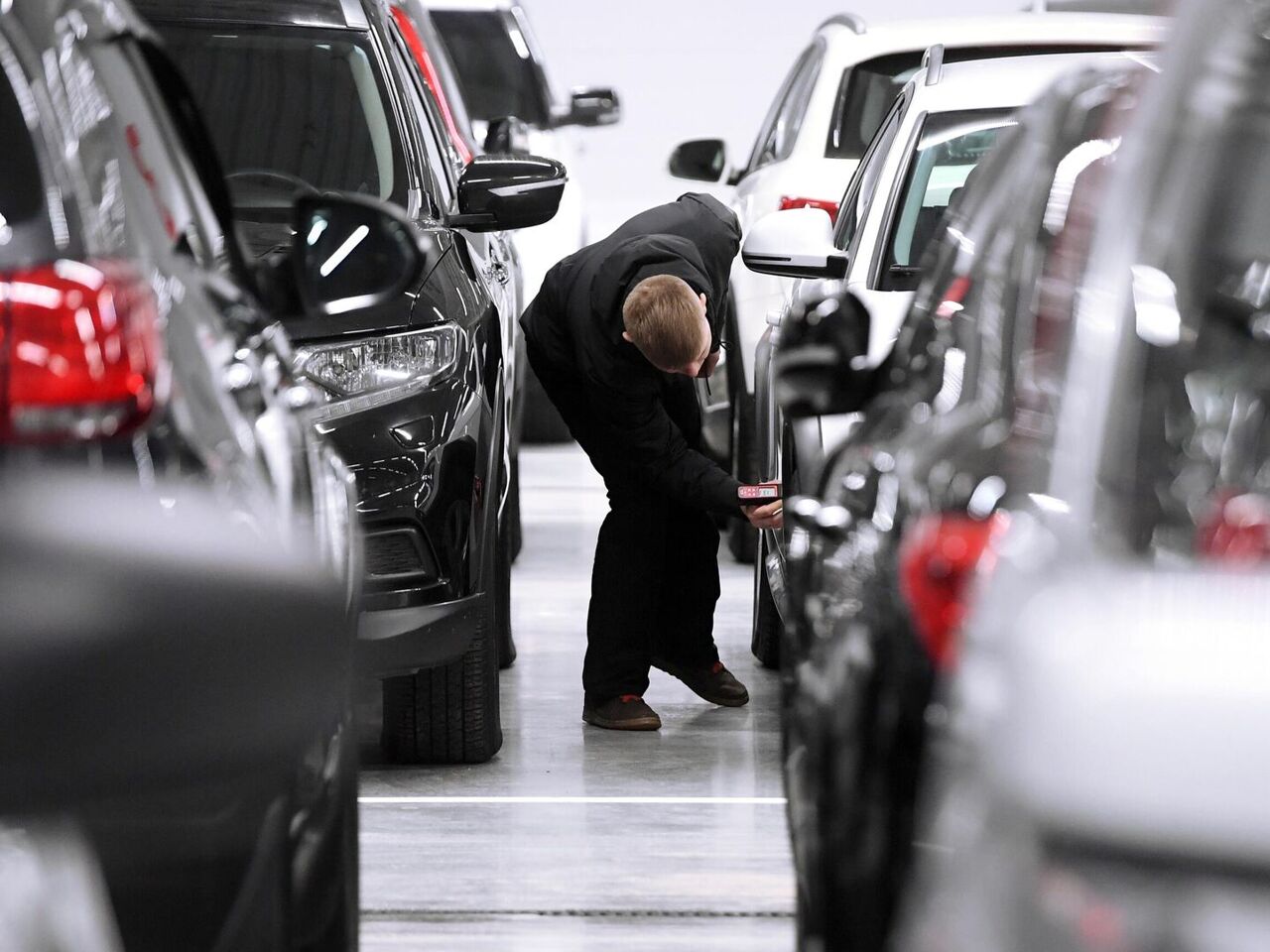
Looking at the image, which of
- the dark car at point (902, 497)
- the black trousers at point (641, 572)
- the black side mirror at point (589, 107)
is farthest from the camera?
the black side mirror at point (589, 107)

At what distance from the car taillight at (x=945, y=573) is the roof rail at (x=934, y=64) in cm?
349

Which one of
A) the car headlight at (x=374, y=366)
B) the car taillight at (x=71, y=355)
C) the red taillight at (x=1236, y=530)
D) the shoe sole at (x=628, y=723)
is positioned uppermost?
the car taillight at (x=71, y=355)

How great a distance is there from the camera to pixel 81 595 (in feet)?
6.13

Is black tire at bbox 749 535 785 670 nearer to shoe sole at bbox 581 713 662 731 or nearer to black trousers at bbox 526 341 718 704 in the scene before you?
black trousers at bbox 526 341 718 704

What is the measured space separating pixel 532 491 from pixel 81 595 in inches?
345

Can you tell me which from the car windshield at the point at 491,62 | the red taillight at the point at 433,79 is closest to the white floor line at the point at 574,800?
the red taillight at the point at 433,79

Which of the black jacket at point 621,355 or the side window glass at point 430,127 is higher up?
the side window glass at point 430,127

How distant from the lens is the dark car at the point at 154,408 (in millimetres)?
→ 1936

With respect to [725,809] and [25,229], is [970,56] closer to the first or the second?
[725,809]

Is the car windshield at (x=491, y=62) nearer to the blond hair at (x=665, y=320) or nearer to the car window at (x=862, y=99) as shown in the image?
the car window at (x=862, y=99)

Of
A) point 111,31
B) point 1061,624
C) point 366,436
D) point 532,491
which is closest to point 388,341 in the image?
point 366,436

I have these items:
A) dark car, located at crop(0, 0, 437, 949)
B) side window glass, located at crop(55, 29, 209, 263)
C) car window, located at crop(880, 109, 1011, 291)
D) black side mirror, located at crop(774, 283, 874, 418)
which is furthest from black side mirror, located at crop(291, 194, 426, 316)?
car window, located at crop(880, 109, 1011, 291)

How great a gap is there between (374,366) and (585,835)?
1066 mm

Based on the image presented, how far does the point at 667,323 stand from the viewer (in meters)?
5.51
